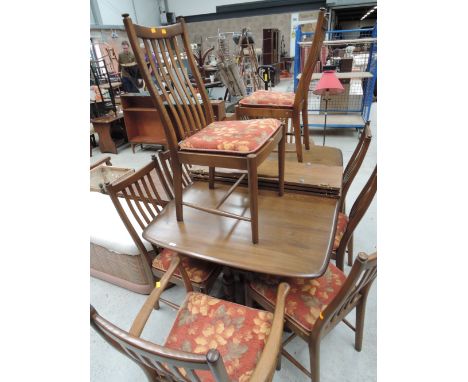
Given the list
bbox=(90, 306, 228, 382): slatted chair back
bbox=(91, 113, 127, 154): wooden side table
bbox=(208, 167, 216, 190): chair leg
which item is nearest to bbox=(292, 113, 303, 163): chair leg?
bbox=(208, 167, 216, 190): chair leg

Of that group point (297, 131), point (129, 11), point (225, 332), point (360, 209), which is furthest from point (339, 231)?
point (129, 11)

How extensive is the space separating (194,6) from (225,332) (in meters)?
13.1

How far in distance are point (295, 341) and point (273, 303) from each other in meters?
0.49

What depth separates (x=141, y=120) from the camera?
4.42m

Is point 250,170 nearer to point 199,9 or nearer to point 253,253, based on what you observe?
point 253,253

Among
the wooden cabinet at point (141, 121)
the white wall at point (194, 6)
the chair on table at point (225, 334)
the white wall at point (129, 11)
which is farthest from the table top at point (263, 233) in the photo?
the white wall at point (194, 6)

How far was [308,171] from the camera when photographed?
1.60 meters

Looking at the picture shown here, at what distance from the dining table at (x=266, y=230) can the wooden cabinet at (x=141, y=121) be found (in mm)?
2969

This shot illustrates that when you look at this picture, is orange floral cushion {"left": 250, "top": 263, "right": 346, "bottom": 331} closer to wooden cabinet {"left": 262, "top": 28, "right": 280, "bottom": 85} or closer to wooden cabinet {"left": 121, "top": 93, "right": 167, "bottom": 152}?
wooden cabinet {"left": 121, "top": 93, "right": 167, "bottom": 152}

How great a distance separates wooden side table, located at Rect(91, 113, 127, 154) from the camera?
14.0 ft

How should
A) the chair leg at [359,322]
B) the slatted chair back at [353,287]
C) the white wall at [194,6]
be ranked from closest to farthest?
the slatted chair back at [353,287] → the chair leg at [359,322] → the white wall at [194,6]

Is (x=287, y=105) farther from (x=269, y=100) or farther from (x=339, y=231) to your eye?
(x=339, y=231)

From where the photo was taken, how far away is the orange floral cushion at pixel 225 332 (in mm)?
975

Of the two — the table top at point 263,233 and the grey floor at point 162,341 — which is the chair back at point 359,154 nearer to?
the table top at point 263,233
